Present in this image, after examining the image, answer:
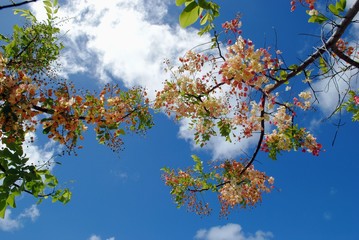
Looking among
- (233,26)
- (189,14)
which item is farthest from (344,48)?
(189,14)

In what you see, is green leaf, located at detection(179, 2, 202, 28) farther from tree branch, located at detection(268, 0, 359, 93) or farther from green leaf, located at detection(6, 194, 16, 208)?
green leaf, located at detection(6, 194, 16, 208)

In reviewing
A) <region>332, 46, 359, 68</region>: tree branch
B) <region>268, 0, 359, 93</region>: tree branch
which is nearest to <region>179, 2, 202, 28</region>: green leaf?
<region>268, 0, 359, 93</region>: tree branch

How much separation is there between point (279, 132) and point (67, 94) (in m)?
3.97

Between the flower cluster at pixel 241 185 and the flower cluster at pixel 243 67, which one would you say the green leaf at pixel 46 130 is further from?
the flower cluster at pixel 241 185

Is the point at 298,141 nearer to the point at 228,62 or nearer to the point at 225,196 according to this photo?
the point at 225,196

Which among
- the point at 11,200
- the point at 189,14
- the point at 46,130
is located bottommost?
the point at 189,14

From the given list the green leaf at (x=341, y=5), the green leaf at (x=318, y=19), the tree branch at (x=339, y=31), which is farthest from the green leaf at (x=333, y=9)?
the green leaf at (x=318, y=19)

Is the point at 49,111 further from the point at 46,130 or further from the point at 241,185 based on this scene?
the point at 241,185

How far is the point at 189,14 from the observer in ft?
4.86

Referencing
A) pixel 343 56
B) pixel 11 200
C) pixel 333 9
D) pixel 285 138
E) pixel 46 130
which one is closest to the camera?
pixel 11 200

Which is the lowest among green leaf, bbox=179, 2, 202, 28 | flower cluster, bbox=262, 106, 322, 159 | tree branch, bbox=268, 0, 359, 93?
green leaf, bbox=179, 2, 202, 28

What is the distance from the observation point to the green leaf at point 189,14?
4.83 ft

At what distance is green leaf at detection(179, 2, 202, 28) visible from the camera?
1.47 m

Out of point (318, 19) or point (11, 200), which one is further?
point (318, 19)
